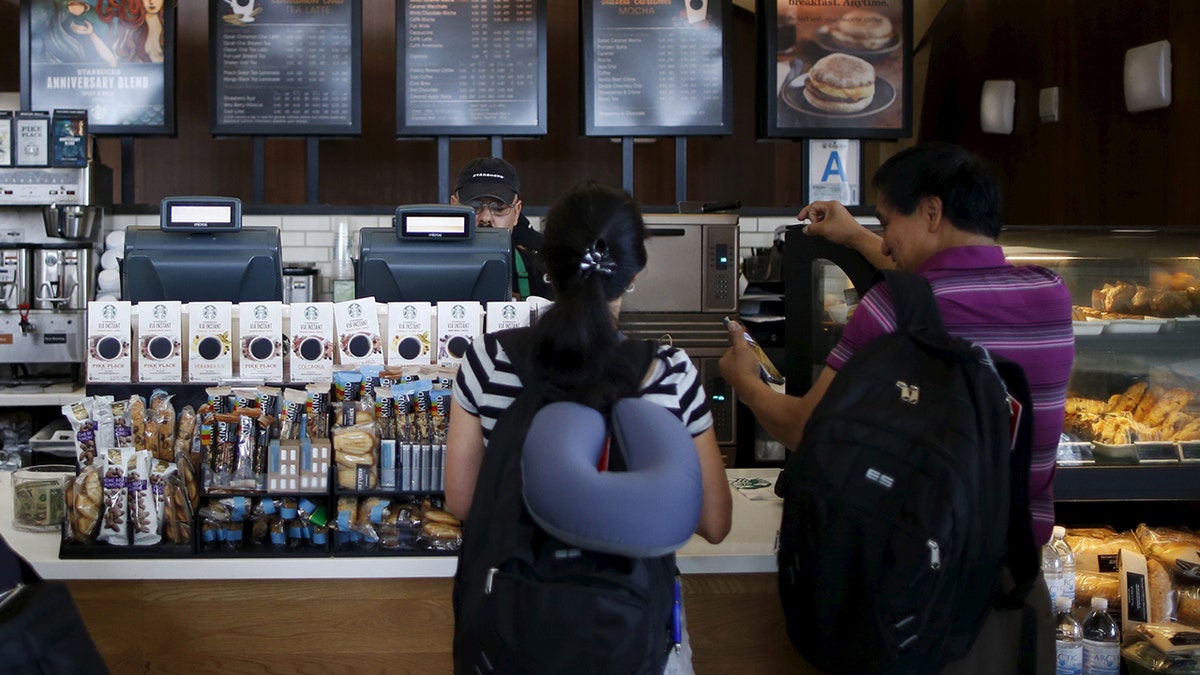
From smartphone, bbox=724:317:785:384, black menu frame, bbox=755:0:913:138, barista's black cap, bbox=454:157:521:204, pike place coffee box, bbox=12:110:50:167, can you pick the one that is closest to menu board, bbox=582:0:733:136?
black menu frame, bbox=755:0:913:138

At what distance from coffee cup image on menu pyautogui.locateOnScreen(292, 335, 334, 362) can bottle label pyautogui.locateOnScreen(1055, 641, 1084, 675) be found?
5.23 feet

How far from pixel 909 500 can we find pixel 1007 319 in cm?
37

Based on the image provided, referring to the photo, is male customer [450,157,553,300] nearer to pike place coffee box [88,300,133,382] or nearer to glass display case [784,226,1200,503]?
glass display case [784,226,1200,503]

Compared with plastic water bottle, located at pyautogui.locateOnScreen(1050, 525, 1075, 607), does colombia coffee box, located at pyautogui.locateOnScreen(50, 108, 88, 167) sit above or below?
above

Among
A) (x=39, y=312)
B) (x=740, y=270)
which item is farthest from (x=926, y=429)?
(x=39, y=312)

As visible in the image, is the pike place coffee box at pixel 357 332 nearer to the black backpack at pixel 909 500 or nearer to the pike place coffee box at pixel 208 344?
the pike place coffee box at pixel 208 344

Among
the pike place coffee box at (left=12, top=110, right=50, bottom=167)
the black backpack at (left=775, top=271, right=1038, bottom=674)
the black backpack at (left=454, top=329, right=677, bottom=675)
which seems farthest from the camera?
the pike place coffee box at (left=12, top=110, right=50, bottom=167)

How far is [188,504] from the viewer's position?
198 cm

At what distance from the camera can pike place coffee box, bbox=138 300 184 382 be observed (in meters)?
2.10

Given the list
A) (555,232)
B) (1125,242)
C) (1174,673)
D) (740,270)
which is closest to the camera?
(555,232)

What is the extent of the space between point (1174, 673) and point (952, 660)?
789 millimetres

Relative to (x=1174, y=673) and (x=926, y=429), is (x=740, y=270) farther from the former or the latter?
(x=926, y=429)

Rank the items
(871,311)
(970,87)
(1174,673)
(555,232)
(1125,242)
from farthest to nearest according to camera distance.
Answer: (970,87)
(1125,242)
(1174,673)
(871,311)
(555,232)

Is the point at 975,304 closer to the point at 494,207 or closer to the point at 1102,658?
the point at 1102,658
